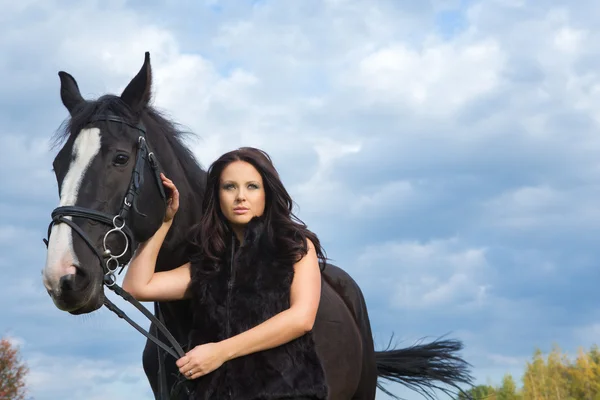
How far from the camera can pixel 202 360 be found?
3580 millimetres

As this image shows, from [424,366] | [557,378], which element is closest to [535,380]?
[557,378]

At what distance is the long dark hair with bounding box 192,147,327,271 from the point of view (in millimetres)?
4020

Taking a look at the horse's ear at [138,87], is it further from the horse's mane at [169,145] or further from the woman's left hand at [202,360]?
the woman's left hand at [202,360]

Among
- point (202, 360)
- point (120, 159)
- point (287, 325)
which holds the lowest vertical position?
point (202, 360)

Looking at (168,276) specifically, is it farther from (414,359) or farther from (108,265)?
(414,359)

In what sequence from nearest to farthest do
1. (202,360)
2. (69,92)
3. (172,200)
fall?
(202,360) < (172,200) < (69,92)

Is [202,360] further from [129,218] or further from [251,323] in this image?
[129,218]

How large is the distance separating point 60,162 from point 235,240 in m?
1.08

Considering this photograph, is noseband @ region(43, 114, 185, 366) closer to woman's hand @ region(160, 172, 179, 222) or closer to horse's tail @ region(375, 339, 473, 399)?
woman's hand @ region(160, 172, 179, 222)

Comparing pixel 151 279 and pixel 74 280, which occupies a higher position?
pixel 151 279

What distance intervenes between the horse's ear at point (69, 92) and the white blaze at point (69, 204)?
2.56ft

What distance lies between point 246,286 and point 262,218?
453 millimetres

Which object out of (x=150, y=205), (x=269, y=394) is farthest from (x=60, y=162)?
(x=269, y=394)

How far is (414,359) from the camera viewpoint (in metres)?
7.30
